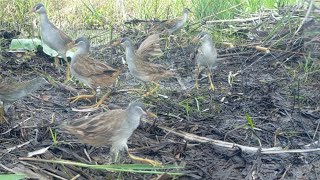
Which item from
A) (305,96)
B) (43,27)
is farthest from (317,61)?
(43,27)

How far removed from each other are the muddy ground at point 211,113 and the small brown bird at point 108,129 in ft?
0.58

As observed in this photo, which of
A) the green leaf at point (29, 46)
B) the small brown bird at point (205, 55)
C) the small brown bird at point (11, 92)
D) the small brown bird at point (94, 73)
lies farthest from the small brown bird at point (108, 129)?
the green leaf at point (29, 46)

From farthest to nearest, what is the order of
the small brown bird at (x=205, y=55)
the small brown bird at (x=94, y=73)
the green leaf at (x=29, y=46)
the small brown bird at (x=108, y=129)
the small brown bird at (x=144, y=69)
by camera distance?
the green leaf at (x=29, y=46) → the small brown bird at (x=205, y=55) → the small brown bird at (x=144, y=69) → the small brown bird at (x=94, y=73) → the small brown bird at (x=108, y=129)

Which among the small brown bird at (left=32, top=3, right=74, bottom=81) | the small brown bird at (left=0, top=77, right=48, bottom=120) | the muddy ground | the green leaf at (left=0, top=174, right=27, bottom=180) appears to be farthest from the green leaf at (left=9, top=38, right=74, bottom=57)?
the green leaf at (left=0, top=174, right=27, bottom=180)

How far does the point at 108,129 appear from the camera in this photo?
548cm

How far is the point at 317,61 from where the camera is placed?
8188 millimetres

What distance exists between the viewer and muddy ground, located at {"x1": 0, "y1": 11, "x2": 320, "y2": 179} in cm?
568

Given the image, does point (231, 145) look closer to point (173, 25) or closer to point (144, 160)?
point (144, 160)

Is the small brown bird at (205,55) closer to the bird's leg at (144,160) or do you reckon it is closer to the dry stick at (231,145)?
the dry stick at (231,145)

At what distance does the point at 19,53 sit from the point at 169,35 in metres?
2.42

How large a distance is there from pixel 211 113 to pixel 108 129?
1783 millimetres

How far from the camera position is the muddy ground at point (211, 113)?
18.6 feet

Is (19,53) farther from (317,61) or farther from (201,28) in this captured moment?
(317,61)

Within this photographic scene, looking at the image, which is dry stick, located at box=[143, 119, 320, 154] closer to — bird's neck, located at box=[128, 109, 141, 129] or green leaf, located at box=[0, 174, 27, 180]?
bird's neck, located at box=[128, 109, 141, 129]
